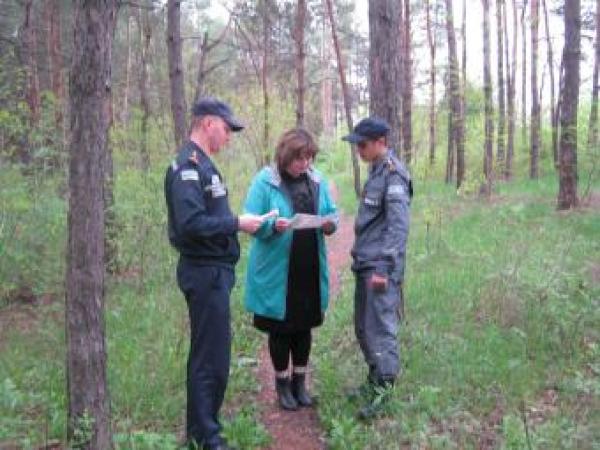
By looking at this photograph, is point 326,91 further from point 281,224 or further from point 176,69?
point 281,224

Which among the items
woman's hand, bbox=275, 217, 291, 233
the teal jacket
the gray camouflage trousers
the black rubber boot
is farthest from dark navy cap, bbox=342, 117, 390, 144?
the black rubber boot

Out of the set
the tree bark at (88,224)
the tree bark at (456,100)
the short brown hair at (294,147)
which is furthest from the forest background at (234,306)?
the tree bark at (456,100)

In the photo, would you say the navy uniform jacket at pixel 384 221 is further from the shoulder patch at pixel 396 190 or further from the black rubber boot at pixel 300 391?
the black rubber boot at pixel 300 391

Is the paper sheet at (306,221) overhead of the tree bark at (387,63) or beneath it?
beneath

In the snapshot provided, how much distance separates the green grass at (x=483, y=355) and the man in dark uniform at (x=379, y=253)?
35 centimetres

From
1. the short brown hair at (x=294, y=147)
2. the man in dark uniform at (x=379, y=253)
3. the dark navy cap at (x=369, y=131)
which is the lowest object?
the man in dark uniform at (x=379, y=253)

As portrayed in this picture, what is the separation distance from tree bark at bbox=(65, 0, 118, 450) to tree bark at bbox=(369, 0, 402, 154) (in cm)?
338

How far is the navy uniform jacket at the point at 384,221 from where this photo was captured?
200 inches

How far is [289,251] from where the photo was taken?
531cm

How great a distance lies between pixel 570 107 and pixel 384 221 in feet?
33.9

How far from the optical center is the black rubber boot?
5.59 m

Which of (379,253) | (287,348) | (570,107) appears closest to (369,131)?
(379,253)

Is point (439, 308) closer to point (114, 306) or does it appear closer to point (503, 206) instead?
point (114, 306)

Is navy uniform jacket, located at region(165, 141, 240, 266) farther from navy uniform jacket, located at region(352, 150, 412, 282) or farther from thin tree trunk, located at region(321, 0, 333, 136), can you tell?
thin tree trunk, located at region(321, 0, 333, 136)
